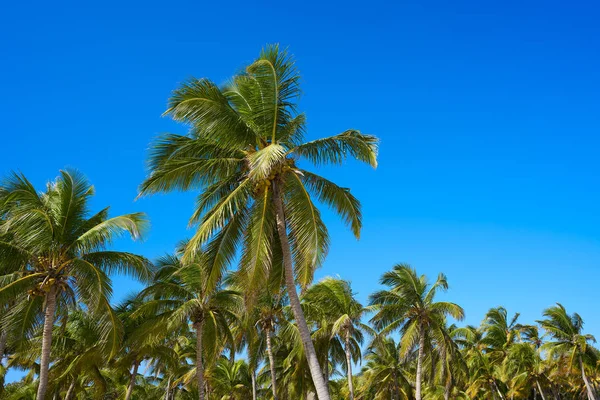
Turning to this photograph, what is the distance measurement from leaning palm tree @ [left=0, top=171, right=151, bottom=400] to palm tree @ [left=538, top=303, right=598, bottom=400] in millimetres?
33187

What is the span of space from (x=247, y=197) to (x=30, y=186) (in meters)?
8.20

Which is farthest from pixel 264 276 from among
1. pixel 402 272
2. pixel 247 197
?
pixel 402 272

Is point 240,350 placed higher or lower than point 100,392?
higher

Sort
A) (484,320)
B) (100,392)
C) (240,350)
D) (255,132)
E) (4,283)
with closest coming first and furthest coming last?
(255,132), (4,283), (100,392), (240,350), (484,320)

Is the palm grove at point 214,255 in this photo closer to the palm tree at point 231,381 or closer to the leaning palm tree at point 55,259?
the leaning palm tree at point 55,259

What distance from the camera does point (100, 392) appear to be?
27016 mm

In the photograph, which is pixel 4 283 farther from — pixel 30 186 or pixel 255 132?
pixel 255 132

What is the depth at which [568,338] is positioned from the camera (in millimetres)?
38781

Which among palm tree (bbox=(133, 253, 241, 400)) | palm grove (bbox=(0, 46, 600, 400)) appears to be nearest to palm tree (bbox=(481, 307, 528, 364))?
palm grove (bbox=(0, 46, 600, 400))

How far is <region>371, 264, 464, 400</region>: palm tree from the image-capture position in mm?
27875

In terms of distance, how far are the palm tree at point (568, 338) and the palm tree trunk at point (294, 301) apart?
104 ft

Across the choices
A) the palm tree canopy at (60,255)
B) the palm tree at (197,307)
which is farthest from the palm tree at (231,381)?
the palm tree canopy at (60,255)

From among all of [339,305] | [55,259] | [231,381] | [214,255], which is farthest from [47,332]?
[231,381]

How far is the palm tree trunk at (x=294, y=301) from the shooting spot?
12.8 metres
